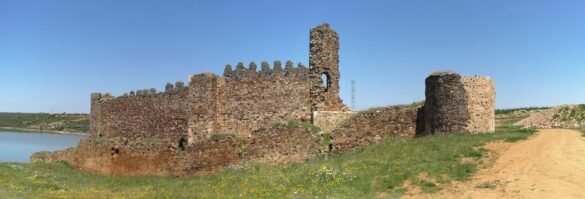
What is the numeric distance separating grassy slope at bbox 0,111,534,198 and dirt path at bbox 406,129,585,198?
623 mm

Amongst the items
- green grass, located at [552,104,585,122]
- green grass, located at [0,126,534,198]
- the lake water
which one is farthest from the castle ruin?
the lake water

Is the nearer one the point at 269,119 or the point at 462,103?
the point at 462,103

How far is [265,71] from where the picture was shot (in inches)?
958

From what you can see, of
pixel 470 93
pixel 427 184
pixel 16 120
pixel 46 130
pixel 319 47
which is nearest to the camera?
pixel 427 184

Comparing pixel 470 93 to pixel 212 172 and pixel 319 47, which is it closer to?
pixel 319 47

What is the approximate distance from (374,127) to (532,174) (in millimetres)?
8499

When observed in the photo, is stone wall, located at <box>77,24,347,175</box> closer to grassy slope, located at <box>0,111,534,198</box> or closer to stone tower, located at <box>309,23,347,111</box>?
stone tower, located at <box>309,23,347,111</box>

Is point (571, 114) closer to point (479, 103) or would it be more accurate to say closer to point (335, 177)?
point (479, 103)

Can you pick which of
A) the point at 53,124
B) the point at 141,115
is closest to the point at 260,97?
the point at 141,115

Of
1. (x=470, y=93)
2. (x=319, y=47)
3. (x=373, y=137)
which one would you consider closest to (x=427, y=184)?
(x=470, y=93)

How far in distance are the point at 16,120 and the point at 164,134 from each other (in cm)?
16022

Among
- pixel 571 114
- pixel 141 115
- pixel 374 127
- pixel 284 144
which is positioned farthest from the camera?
pixel 141 115

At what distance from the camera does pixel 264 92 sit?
24.3m

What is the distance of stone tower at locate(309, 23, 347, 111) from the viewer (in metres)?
23.2
